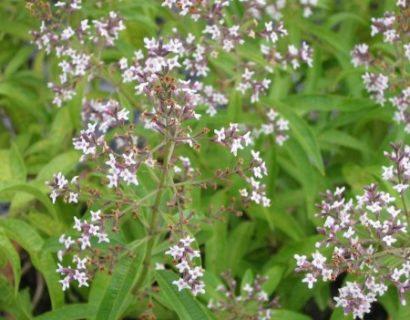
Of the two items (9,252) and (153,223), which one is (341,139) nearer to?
(153,223)

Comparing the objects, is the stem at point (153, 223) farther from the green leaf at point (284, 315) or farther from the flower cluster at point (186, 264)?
the green leaf at point (284, 315)

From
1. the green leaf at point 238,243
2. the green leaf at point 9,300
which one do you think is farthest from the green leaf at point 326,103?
the green leaf at point 9,300

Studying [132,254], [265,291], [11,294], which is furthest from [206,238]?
[11,294]

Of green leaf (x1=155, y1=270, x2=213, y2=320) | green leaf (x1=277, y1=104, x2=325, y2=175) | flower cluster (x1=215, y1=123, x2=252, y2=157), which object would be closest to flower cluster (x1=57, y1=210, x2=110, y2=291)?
green leaf (x1=155, y1=270, x2=213, y2=320)

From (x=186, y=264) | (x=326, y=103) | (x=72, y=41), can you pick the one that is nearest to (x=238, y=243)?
(x=326, y=103)

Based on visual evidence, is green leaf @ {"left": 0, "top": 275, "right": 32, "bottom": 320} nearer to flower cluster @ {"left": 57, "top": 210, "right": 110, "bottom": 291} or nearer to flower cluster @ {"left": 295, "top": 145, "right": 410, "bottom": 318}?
flower cluster @ {"left": 57, "top": 210, "right": 110, "bottom": 291}

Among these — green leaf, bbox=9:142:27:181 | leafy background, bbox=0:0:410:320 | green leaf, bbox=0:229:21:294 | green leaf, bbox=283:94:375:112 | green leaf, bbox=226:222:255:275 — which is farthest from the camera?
green leaf, bbox=226:222:255:275

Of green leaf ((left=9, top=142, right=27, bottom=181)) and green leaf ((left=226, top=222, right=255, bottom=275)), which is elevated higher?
green leaf ((left=9, top=142, right=27, bottom=181))
